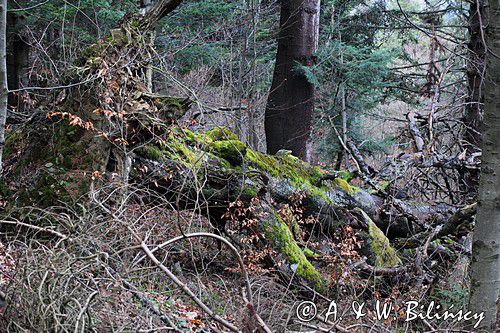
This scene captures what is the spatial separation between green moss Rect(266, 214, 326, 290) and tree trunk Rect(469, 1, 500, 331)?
2.58 metres

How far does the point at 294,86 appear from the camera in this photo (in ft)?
34.3

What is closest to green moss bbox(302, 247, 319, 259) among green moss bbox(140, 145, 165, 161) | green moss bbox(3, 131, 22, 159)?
green moss bbox(140, 145, 165, 161)

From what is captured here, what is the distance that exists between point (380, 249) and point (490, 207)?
324cm

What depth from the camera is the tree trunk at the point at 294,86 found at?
10.4 meters

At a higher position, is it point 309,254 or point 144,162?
point 144,162

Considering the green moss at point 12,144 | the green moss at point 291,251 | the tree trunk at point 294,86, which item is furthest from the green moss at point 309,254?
the green moss at point 12,144

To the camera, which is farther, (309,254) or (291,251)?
(309,254)

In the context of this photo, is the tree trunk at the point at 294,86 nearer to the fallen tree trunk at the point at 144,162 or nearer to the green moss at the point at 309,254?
the fallen tree trunk at the point at 144,162

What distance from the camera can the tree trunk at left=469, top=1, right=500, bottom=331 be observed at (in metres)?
3.83

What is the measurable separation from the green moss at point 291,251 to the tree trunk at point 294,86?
3.77 meters

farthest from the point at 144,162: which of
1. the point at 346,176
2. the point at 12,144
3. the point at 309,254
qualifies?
the point at 346,176

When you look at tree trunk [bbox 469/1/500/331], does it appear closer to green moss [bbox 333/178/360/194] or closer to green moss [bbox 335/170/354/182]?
green moss [bbox 333/178/360/194]

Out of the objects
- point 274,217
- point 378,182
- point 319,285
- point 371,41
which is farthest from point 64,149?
point 371,41

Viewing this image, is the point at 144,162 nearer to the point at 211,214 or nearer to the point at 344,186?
the point at 211,214
